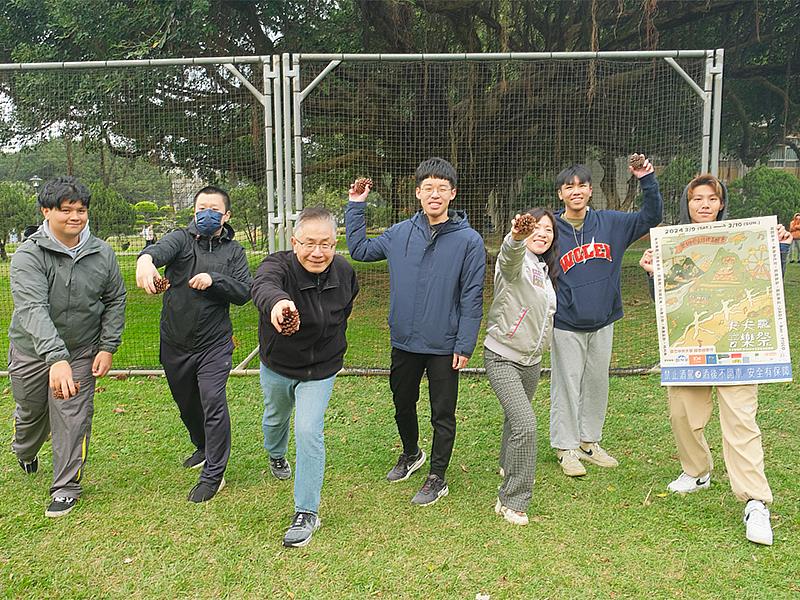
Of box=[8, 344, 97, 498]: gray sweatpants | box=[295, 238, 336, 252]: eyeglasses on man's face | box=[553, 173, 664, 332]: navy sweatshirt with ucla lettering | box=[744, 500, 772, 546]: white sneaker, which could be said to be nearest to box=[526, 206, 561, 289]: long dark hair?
box=[553, 173, 664, 332]: navy sweatshirt with ucla lettering

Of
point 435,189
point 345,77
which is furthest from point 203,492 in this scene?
point 345,77

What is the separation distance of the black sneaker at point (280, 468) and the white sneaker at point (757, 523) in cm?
246

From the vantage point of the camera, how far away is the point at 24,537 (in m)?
3.35

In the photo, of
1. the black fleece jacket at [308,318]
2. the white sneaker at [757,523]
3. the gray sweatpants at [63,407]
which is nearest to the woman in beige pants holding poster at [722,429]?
the white sneaker at [757,523]

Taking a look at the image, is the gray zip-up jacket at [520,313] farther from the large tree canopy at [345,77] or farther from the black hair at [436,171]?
the large tree canopy at [345,77]

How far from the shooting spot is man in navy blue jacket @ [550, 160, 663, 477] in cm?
405

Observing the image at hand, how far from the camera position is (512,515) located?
351 centimetres

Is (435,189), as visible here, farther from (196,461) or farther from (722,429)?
(196,461)

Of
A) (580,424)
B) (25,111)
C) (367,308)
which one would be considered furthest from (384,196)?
(580,424)

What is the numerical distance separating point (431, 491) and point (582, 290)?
1481 millimetres

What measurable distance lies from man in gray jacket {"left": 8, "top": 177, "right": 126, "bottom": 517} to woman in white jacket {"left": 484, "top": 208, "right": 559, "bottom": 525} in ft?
6.84

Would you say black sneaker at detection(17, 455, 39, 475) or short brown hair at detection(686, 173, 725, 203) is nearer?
short brown hair at detection(686, 173, 725, 203)

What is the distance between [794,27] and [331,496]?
1187 cm

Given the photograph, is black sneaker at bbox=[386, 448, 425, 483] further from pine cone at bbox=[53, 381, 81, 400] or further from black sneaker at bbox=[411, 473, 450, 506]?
pine cone at bbox=[53, 381, 81, 400]
